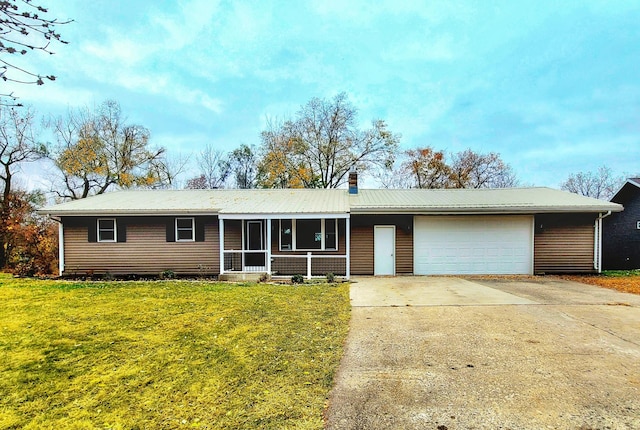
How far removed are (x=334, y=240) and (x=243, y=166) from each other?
20.8 meters

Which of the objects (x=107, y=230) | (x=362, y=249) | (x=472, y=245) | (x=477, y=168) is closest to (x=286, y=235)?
(x=362, y=249)

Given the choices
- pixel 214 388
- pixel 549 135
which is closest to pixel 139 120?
pixel 214 388

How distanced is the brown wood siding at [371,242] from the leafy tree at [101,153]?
2086cm

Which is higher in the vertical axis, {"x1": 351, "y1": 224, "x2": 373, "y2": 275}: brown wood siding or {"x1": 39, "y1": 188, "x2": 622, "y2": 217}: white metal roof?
{"x1": 39, "y1": 188, "x2": 622, "y2": 217}: white metal roof

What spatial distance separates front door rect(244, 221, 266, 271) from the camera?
1309 centimetres

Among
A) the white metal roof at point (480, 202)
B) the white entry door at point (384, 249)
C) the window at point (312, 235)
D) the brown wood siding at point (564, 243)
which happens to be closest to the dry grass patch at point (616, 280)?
the brown wood siding at point (564, 243)

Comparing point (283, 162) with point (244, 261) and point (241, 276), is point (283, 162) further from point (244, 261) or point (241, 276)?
point (241, 276)

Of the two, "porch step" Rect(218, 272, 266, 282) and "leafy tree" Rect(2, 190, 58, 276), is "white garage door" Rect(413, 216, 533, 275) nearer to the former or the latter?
"porch step" Rect(218, 272, 266, 282)

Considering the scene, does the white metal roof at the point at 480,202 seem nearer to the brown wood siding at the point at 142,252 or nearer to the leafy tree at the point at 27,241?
the brown wood siding at the point at 142,252

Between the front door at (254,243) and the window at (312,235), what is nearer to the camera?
the window at (312,235)

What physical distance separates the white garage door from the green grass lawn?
261 inches

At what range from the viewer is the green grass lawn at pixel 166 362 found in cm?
287

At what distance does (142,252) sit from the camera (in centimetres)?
1296

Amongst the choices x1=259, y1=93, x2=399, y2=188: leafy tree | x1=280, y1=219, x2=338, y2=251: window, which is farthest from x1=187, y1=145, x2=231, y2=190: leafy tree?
x1=280, y1=219, x2=338, y2=251: window
